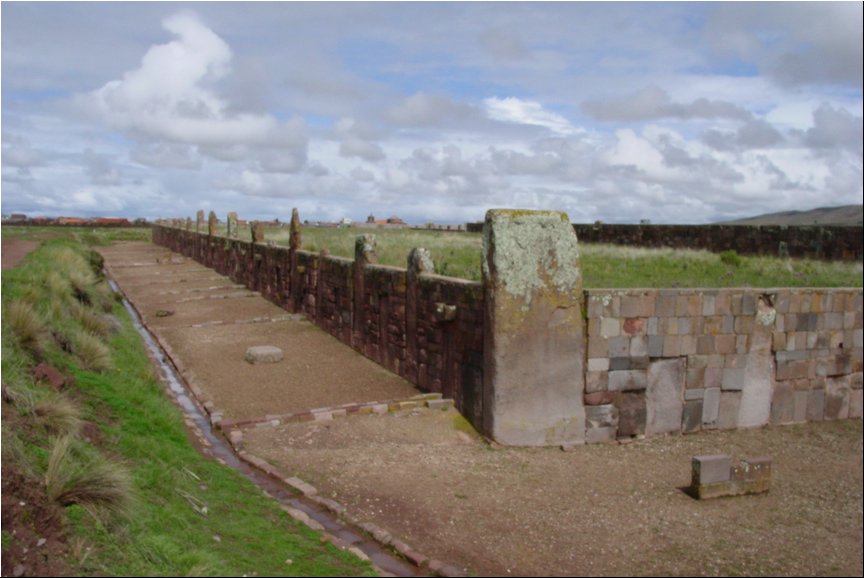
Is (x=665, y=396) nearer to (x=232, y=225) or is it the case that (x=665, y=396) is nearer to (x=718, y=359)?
(x=718, y=359)

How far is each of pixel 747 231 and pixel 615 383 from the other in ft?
58.2

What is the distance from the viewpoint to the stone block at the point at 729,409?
32.7ft

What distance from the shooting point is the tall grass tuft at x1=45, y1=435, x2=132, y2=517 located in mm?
4750

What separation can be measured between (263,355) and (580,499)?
23.8 feet

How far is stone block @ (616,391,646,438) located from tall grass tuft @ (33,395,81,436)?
6.07 meters

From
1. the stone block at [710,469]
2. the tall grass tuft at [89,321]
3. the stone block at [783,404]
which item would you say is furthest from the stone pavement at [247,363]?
the stone block at [783,404]

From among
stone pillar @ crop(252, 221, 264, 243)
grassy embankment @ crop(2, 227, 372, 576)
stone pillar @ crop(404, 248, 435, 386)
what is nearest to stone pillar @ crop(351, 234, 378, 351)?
stone pillar @ crop(404, 248, 435, 386)

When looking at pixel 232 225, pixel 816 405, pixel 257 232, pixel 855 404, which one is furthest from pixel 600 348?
pixel 232 225

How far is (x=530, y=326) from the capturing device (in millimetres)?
8867

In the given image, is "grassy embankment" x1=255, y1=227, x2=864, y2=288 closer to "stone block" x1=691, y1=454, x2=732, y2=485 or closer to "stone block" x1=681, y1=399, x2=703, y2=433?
"stone block" x1=681, y1=399, x2=703, y2=433

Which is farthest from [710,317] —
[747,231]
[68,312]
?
[747,231]

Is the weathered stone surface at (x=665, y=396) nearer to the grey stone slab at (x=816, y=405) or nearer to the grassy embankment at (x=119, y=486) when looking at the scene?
the grey stone slab at (x=816, y=405)

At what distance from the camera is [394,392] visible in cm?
1114

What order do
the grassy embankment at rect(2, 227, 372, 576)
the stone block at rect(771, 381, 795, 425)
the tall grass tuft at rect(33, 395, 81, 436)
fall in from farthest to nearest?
the stone block at rect(771, 381, 795, 425) → the tall grass tuft at rect(33, 395, 81, 436) → the grassy embankment at rect(2, 227, 372, 576)
